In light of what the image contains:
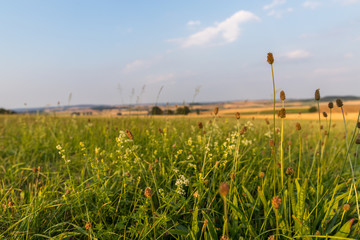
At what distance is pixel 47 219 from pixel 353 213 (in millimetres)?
2923

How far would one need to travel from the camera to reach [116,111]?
602 cm

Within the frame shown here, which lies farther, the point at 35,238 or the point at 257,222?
the point at 257,222

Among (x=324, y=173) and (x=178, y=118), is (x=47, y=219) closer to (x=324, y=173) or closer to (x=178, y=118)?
(x=324, y=173)

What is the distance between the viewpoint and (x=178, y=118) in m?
6.79

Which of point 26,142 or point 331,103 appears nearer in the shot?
point 331,103

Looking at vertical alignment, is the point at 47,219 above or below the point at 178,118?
below

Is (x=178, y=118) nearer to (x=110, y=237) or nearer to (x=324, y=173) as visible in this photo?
(x=324, y=173)

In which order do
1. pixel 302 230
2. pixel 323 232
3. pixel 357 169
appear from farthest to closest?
1. pixel 357 169
2. pixel 323 232
3. pixel 302 230

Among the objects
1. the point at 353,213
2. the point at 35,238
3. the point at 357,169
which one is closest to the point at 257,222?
the point at 353,213

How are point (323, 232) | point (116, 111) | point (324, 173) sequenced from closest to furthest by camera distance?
point (323, 232), point (324, 173), point (116, 111)

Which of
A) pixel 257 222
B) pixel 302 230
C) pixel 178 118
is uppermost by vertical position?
pixel 178 118

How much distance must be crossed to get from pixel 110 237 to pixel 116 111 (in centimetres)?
453

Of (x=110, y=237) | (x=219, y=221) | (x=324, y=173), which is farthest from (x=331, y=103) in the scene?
(x=110, y=237)

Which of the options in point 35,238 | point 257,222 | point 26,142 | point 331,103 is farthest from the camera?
point 26,142
